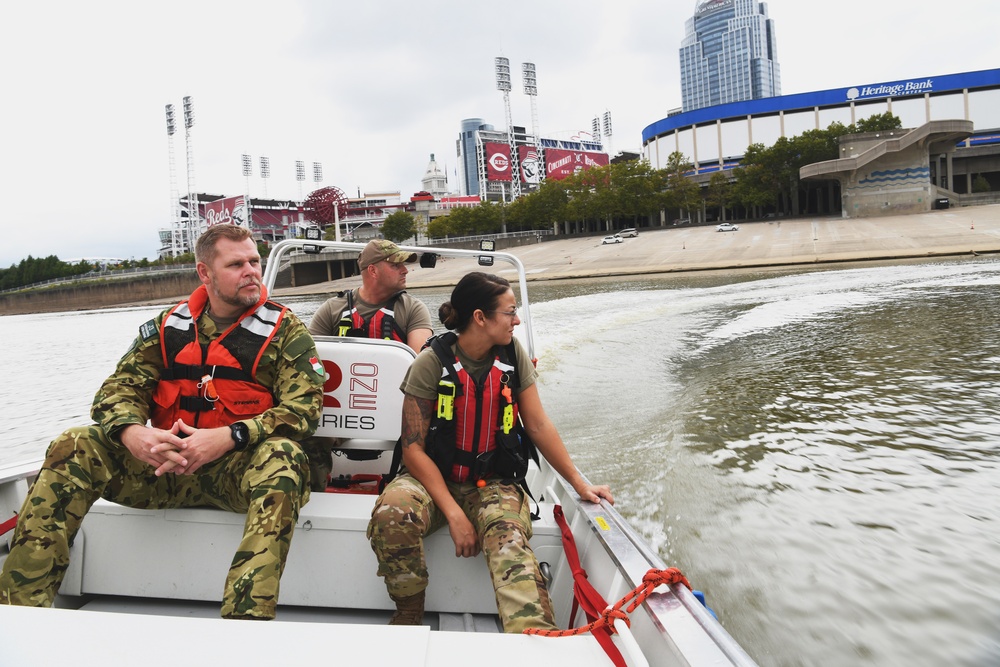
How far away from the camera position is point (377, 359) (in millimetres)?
3316

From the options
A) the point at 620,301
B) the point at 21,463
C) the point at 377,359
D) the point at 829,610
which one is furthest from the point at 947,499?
the point at 620,301

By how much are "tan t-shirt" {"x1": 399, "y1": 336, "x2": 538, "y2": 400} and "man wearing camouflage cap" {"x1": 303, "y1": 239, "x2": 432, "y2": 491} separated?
129 cm

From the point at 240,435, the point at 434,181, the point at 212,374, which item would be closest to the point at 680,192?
the point at 212,374

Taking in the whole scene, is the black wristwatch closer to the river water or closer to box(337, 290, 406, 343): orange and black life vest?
box(337, 290, 406, 343): orange and black life vest

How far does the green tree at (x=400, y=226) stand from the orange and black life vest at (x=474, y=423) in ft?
278

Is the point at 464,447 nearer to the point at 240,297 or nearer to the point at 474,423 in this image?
the point at 474,423

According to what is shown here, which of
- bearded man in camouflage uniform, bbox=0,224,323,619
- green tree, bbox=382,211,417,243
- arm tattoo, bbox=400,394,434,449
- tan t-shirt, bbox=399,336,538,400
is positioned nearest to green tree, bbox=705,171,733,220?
green tree, bbox=382,211,417,243

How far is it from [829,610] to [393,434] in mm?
2351

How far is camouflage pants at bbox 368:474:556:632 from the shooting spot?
7.19ft

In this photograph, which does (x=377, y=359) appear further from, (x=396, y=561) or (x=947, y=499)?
(x=947, y=499)

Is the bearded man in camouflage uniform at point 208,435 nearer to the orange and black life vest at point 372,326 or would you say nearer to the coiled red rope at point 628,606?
the coiled red rope at point 628,606

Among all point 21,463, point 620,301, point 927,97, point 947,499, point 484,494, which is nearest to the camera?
point 484,494

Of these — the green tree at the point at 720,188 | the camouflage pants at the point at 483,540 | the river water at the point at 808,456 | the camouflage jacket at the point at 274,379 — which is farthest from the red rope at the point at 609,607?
the green tree at the point at 720,188

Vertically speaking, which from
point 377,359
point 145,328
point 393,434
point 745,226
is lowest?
point 393,434
